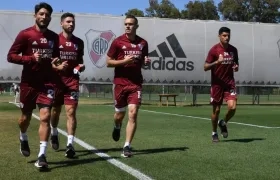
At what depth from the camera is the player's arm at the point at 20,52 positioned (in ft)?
21.3

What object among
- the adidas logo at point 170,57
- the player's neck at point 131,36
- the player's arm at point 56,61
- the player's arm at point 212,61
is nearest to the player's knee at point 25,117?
the player's arm at point 56,61

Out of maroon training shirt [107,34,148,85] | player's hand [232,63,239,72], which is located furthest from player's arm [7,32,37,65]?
player's hand [232,63,239,72]

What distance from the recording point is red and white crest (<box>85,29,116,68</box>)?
29.3m

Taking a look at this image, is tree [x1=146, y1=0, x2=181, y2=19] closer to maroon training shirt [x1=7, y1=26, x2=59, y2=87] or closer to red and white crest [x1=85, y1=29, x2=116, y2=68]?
red and white crest [x1=85, y1=29, x2=116, y2=68]

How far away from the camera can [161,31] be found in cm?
3048

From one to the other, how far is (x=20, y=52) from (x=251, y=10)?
281 ft

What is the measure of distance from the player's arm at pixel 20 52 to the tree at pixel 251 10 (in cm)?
8343

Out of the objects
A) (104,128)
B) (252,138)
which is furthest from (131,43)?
(104,128)

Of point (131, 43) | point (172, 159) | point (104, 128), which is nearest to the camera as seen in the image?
point (172, 159)

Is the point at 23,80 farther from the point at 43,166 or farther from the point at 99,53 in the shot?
the point at 99,53

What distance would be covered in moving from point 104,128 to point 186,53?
18.8 meters

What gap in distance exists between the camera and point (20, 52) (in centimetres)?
666

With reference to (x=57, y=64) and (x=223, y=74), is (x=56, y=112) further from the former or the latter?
(x=223, y=74)

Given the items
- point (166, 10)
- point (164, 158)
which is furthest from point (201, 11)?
point (164, 158)
